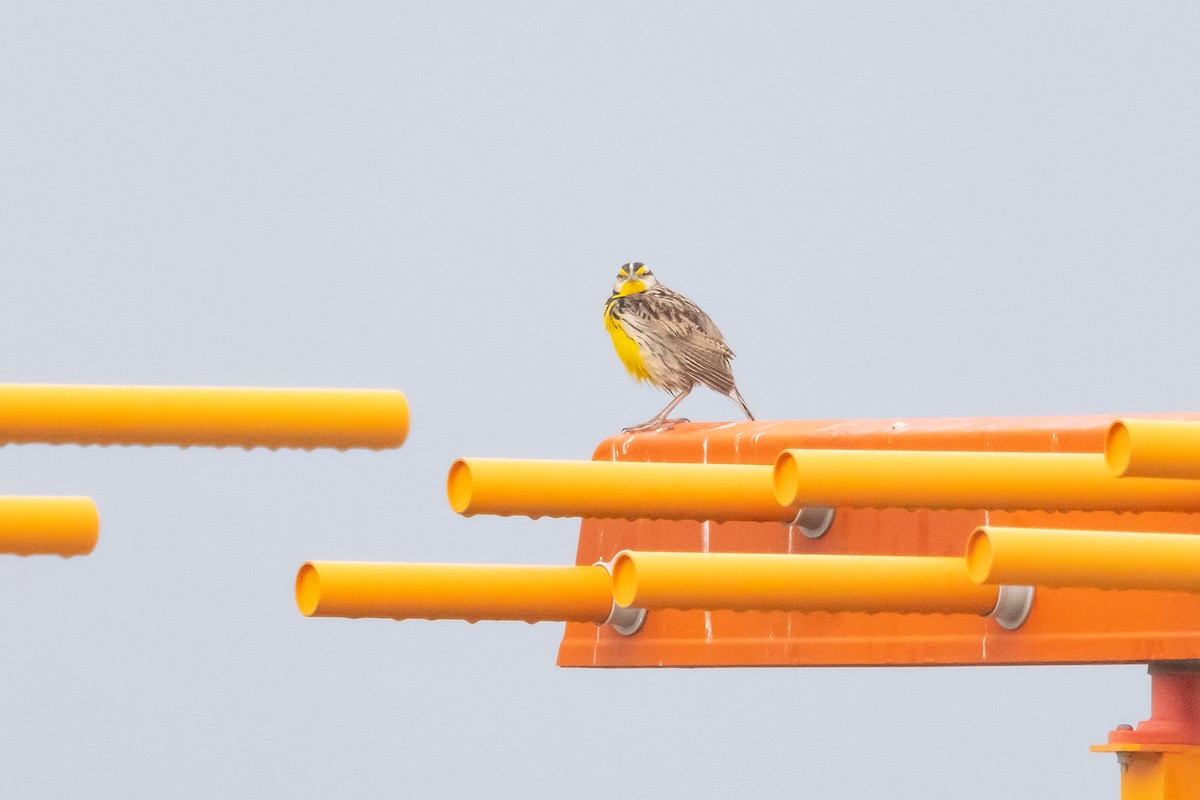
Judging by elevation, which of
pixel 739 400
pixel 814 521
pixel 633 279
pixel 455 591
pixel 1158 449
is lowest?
pixel 455 591

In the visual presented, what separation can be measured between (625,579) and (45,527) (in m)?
1.43

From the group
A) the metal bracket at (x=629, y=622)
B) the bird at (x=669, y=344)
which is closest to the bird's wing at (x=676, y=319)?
the bird at (x=669, y=344)

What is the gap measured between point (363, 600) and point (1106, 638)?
1.87 meters

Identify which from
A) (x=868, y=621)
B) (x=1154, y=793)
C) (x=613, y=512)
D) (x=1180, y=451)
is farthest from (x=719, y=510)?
(x=1180, y=451)

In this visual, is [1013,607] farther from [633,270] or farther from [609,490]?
[633,270]

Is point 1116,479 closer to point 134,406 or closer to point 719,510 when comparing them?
point 719,510

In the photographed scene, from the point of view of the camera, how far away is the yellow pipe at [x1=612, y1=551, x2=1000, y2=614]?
5.52 m

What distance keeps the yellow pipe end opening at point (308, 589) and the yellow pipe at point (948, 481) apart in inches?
47.7

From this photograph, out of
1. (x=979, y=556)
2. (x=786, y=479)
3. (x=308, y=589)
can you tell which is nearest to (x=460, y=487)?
(x=308, y=589)

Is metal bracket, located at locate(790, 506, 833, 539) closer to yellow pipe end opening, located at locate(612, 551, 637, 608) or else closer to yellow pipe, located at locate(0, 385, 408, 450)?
yellow pipe end opening, located at locate(612, 551, 637, 608)

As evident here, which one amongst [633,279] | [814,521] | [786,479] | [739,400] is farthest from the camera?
[633,279]

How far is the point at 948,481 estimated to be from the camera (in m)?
5.28

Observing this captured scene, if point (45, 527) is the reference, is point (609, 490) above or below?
above

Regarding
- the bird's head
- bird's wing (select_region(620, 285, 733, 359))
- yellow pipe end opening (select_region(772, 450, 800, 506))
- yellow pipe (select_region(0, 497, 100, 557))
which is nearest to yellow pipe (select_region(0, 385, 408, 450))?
yellow pipe (select_region(0, 497, 100, 557))
